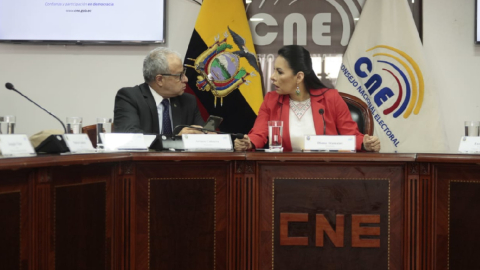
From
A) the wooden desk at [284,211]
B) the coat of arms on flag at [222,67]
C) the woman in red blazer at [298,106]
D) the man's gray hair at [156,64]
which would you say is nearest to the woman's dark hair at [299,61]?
the woman in red blazer at [298,106]

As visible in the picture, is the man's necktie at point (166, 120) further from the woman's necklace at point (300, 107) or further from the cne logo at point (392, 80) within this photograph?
the cne logo at point (392, 80)

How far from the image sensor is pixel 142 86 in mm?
2773

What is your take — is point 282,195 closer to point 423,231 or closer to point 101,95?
point 423,231

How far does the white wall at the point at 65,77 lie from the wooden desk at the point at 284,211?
1.82 metres

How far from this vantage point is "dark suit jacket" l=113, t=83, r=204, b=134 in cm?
261

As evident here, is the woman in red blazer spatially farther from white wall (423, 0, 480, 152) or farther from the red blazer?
white wall (423, 0, 480, 152)

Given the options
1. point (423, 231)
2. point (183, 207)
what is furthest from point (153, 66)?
point (423, 231)

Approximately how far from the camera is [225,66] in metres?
3.48

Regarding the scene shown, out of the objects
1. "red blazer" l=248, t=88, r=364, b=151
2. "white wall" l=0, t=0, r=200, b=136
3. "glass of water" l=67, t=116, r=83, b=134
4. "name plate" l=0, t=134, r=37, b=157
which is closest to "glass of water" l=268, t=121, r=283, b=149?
"red blazer" l=248, t=88, r=364, b=151

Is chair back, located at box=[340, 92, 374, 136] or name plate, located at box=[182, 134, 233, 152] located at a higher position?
chair back, located at box=[340, 92, 374, 136]

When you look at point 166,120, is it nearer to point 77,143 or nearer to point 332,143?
point 77,143

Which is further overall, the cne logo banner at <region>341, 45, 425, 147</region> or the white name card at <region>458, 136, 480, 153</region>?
the cne logo banner at <region>341, 45, 425, 147</region>

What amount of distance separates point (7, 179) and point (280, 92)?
1.60m

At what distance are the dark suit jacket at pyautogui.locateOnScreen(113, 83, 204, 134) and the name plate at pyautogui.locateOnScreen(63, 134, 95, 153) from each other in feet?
1.95
